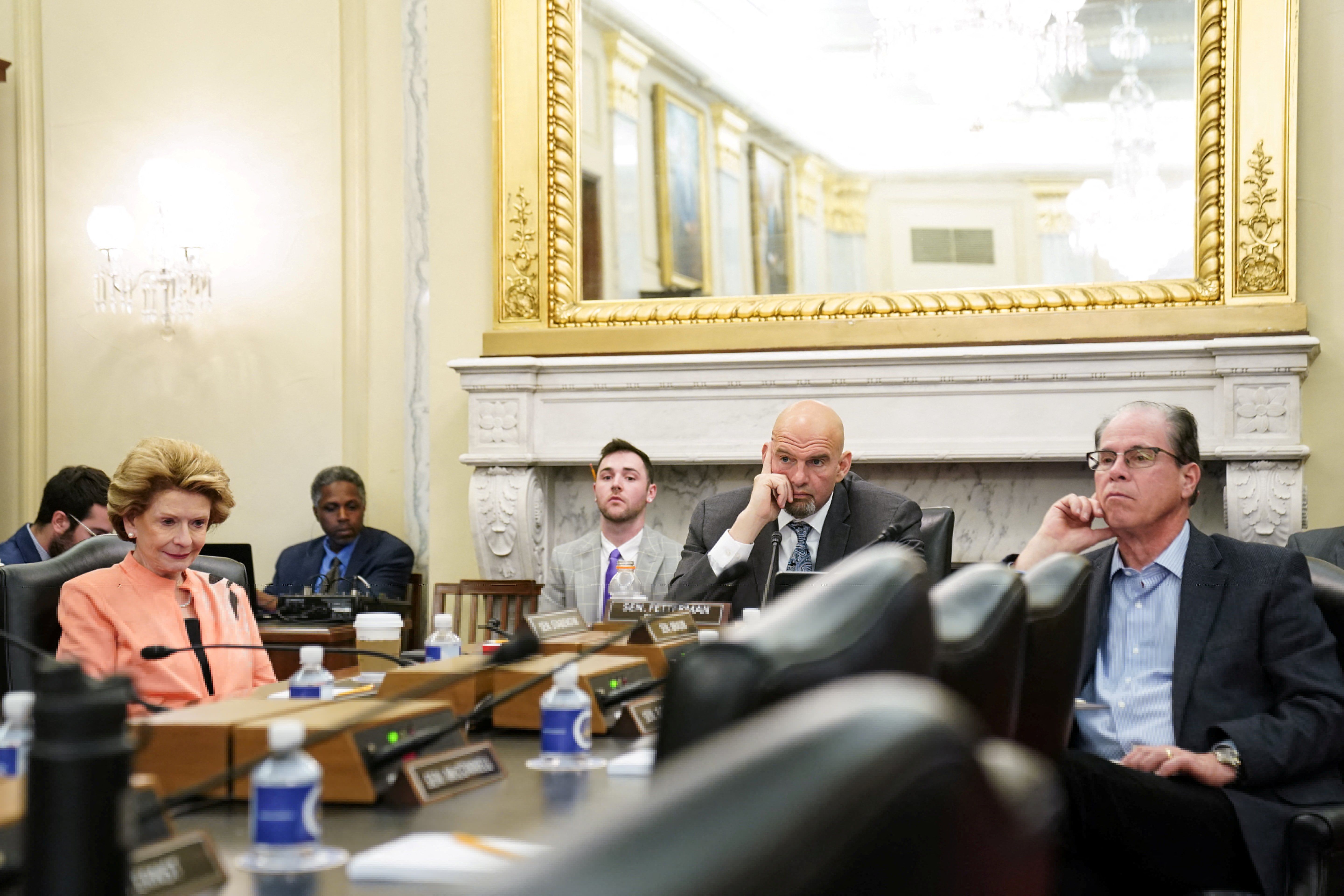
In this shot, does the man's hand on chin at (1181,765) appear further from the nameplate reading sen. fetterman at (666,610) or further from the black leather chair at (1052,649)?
the black leather chair at (1052,649)

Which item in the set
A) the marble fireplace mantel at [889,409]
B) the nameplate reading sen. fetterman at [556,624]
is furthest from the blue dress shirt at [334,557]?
the nameplate reading sen. fetterman at [556,624]

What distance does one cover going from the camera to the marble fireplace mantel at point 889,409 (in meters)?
4.14

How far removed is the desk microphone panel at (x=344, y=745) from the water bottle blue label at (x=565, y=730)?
203 mm

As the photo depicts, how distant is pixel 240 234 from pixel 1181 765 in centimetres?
465

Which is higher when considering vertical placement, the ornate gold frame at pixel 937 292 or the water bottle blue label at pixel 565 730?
the ornate gold frame at pixel 937 292

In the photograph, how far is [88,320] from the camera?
5664mm

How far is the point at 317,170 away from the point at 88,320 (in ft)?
4.12

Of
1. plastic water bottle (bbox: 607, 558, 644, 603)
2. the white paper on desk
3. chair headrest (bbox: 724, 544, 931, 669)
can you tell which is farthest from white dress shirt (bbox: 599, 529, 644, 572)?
chair headrest (bbox: 724, 544, 931, 669)

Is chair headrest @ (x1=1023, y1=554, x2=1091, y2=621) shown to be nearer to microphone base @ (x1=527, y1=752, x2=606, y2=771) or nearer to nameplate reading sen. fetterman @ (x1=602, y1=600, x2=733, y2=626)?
microphone base @ (x1=527, y1=752, x2=606, y2=771)

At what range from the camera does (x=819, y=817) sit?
366 mm

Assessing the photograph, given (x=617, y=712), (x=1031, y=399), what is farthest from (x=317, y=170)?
(x=617, y=712)

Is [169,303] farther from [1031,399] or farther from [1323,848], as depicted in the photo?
[1323,848]

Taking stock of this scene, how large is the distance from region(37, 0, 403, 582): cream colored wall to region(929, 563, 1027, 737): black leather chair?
470cm

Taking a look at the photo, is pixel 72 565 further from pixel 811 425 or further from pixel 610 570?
pixel 811 425
